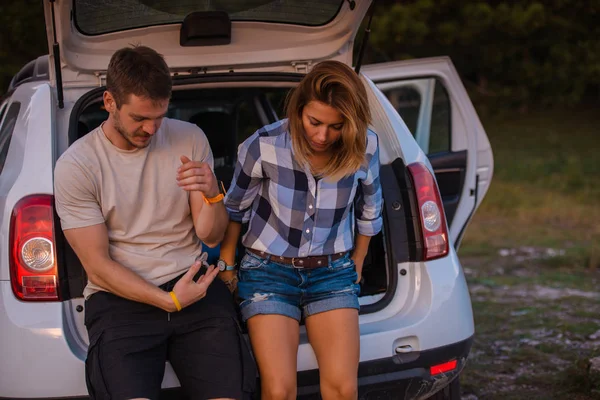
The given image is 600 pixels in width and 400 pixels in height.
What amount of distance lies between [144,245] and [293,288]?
0.53 m

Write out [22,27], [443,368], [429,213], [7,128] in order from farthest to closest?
1. [22,27]
2. [7,128]
3. [429,213]
4. [443,368]

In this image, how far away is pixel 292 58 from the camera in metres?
3.85

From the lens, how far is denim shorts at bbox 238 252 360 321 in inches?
124

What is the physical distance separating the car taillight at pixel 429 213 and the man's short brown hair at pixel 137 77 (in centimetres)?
103

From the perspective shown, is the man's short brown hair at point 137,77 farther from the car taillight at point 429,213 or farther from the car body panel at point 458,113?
the car body panel at point 458,113

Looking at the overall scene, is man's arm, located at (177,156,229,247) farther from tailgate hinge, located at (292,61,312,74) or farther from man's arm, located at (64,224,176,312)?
tailgate hinge, located at (292,61,312,74)

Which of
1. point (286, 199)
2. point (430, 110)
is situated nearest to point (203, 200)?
point (286, 199)

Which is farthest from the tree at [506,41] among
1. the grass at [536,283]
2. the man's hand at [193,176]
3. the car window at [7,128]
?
the man's hand at [193,176]

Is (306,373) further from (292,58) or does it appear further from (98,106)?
(98,106)

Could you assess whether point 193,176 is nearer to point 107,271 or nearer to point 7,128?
point 107,271

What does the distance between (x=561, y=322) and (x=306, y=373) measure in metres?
2.96

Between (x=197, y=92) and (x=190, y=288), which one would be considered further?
(x=197, y=92)

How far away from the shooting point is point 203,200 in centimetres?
307

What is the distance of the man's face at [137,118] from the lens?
2910mm
